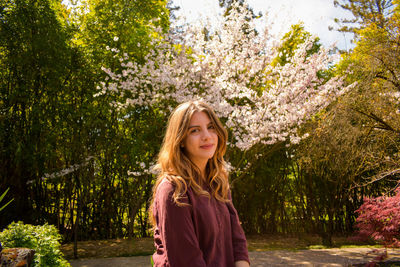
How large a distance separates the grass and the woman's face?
145 inches

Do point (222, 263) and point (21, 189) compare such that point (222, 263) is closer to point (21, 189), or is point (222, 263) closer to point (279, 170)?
point (21, 189)

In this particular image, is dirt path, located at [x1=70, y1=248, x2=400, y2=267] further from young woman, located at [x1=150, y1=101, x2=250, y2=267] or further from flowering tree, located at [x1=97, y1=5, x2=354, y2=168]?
young woman, located at [x1=150, y1=101, x2=250, y2=267]

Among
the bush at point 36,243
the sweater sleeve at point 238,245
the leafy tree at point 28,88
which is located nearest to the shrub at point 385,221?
the sweater sleeve at point 238,245

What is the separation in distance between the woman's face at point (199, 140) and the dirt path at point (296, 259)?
2989mm

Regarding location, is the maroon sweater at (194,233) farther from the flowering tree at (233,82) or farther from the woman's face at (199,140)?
the flowering tree at (233,82)

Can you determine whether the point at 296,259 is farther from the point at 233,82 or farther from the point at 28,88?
the point at 28,88

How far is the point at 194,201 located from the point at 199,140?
0.25 metres

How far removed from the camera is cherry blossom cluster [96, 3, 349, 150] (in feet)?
14.8

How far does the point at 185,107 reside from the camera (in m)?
1.26

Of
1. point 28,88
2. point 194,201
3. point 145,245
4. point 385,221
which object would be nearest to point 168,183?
point 194,201

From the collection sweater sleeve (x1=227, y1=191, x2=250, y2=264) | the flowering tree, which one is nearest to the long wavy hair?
sweater sleeve (x1=227, y1=191, x2=250, y2=264)

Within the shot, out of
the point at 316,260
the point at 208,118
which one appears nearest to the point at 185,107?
the point at 208,118

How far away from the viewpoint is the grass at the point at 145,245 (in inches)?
178

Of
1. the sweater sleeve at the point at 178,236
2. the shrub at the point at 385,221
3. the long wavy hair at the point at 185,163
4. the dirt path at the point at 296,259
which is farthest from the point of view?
the dirt path at the point at 296,259
